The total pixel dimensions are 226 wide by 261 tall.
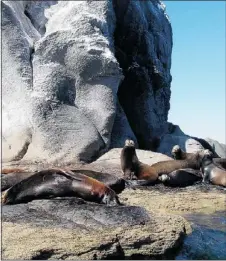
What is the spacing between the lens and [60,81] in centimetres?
1410

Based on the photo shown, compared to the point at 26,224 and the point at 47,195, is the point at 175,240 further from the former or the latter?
the point at 47,195

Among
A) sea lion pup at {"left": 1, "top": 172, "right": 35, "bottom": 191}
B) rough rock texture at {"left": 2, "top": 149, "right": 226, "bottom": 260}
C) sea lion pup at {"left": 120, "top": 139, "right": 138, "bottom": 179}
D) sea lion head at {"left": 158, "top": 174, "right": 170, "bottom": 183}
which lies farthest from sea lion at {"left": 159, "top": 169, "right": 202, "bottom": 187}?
rough rock texture at {"left": 2, "top": 149, "right": 226, "bottom": 260}

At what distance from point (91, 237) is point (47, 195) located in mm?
1966

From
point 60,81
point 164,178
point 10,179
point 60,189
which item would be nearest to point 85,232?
point 60,189

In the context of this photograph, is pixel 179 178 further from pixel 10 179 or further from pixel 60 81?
pixel 60 81

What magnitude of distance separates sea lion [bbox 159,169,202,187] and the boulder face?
10.1ft

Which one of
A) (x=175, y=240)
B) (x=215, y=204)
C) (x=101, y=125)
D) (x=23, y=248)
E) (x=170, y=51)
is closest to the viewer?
(x=23, y=248)

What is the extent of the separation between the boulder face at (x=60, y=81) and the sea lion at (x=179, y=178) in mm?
3084

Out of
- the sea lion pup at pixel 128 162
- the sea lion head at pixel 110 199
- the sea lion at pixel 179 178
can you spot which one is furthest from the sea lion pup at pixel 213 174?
the sea lion head at pixel 110 199

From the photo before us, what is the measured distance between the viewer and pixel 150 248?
16.4 feet

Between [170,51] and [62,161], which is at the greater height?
[170,51]

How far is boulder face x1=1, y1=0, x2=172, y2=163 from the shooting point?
43.5 feet

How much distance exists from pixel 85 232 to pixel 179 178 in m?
5.89

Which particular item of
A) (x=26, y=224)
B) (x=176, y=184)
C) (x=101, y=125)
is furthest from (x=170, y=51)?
(x=26, y=224)
